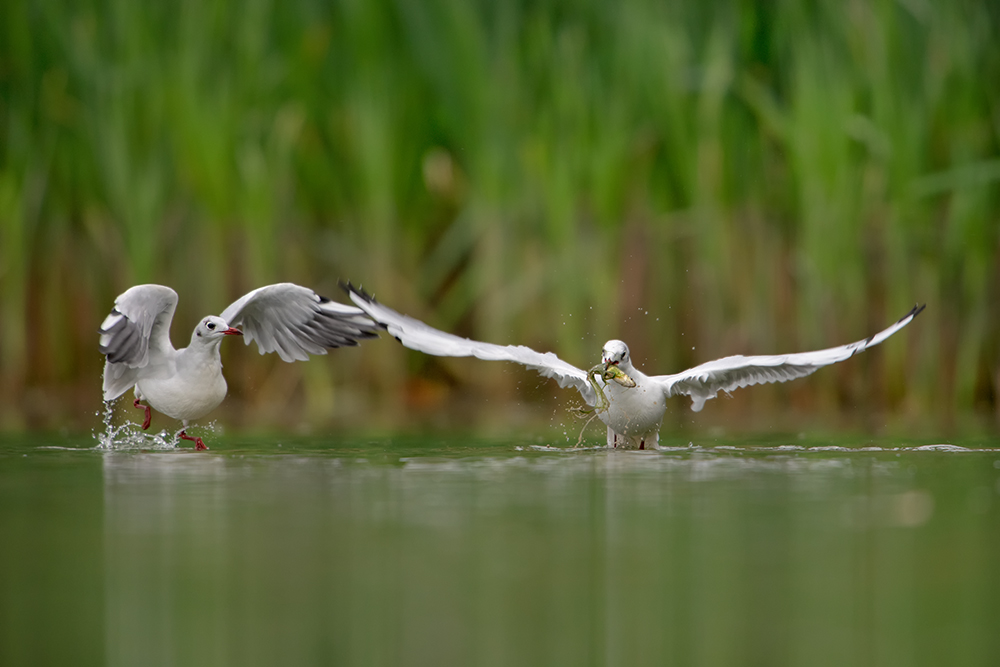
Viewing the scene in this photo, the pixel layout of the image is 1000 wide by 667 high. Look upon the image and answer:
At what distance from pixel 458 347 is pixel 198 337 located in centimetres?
153

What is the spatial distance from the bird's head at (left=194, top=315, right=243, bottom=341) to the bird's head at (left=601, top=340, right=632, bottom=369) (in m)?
1.99

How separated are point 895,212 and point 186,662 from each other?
6.72 metres

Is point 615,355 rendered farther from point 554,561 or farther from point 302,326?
Answer: point 554,561

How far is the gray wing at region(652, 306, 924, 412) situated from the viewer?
23.2 ft

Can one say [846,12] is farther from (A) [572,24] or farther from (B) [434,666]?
(B) [434,666]

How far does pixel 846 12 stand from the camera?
30.1 ft

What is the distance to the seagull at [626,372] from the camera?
23.5 feet

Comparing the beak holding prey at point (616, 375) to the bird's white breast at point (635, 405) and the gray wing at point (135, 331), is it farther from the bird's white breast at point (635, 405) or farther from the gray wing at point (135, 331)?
the gray wing at point (135, 331)

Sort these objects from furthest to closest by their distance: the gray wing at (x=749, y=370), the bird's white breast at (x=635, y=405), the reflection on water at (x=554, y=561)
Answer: the bird's white breast at (x=635, y=405), the gray wing at (x=749, y=370), the reflection on water at (x=554, y=561)

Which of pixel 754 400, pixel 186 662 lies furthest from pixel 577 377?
pixel 186 662

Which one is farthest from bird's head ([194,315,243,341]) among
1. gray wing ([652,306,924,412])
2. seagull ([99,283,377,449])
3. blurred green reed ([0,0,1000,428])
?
gray wing ([652,306,924,412])

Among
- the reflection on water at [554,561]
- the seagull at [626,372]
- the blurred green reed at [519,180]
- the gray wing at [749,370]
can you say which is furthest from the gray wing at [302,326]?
the gray wing at [749,370]

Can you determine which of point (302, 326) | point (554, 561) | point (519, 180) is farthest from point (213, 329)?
point (554, 561)

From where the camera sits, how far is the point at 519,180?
9594 mm
